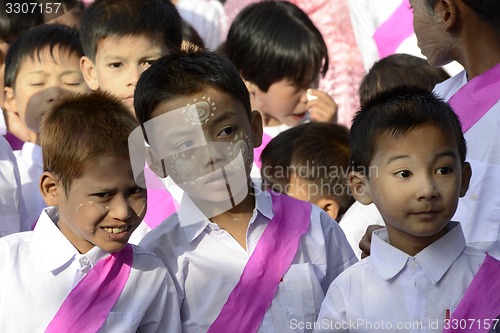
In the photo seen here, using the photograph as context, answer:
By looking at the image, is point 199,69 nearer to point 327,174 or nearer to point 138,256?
point 138,256

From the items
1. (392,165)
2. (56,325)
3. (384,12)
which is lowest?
(56,325)

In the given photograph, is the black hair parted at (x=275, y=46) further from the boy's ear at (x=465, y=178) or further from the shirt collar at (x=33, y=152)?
the boy's ear at (x=465, y=178)

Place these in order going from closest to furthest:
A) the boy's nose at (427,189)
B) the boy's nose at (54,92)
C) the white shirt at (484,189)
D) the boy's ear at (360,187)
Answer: the boy's nose at (427,189) < the boy's ear at (360,187) < the white shirt at (484,189) < the boy's nose at (54,92)

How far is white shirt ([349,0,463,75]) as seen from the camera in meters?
5.96

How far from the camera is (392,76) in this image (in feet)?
15.7

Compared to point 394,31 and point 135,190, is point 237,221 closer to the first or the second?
point 135,190

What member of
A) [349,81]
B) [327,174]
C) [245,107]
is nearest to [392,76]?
[327,174]

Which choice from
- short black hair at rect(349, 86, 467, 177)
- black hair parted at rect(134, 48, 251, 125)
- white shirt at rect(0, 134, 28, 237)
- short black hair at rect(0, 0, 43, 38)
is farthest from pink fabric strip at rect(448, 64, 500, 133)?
short black hair at rect(0, 0, 43, 38)

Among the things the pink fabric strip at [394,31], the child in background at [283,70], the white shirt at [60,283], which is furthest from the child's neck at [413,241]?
the pink fabric strip at [394,31]

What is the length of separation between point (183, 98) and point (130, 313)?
2.19ft

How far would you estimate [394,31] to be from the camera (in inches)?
231

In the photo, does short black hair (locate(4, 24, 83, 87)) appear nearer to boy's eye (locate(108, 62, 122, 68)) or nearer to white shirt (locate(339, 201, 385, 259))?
boy's eye (locate(108, 62, 122, 68))

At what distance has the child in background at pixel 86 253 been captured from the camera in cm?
319

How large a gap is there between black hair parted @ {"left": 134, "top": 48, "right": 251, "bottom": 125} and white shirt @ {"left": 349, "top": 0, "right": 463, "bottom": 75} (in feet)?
8.69
